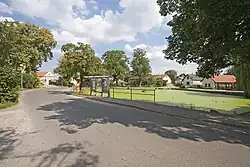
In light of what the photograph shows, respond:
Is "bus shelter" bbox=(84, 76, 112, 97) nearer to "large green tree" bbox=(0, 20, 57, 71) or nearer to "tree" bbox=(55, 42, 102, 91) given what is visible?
"tree" bbox=(55, 42, 102, 91)

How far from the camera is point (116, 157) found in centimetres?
542

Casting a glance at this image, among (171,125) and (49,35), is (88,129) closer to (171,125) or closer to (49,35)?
(171,125)

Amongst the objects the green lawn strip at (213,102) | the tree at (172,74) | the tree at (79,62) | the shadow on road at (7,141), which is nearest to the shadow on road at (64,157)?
the shadow on road at (7,141)

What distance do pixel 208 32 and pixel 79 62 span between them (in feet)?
78.1

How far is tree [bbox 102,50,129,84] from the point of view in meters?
94.1

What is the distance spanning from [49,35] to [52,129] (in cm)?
4937

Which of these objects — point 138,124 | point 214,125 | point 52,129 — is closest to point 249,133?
point 214,125

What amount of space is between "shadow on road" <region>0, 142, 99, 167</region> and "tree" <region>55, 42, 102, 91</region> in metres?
26.2

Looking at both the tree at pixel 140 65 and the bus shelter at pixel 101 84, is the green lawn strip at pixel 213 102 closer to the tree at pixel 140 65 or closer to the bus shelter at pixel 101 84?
the bus shelter at pixel 101 84

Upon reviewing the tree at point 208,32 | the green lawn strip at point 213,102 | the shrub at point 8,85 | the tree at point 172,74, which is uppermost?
the tree at point 172,74

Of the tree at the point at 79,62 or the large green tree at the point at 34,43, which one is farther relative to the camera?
the large green tree at the point at 34,43

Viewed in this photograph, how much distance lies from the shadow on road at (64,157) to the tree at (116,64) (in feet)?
277

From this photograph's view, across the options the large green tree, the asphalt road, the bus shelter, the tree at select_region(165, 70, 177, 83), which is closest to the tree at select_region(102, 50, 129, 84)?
the tree at select_region(165, 70, 177, 83)

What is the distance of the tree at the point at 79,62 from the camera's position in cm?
3189
